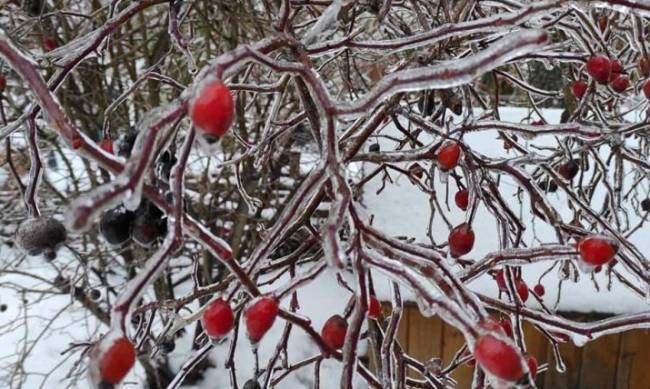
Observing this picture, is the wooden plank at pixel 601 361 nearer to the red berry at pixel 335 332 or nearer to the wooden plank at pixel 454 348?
the wooden plank at pixel 454 348

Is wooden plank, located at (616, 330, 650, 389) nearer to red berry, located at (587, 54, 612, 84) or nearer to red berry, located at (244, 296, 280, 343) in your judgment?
red berry, located at (587, 54, 612, 84)

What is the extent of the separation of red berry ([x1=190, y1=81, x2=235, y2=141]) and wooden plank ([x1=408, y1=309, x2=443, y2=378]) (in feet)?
6.79

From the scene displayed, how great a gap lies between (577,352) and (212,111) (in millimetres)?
2417

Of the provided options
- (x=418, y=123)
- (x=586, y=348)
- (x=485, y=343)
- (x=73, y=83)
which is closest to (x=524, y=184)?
(x=418, y=123)

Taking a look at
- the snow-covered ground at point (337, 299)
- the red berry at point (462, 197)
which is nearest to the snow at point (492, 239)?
the snow-covered ground at point (337, 299)

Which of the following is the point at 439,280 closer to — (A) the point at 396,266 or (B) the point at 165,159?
(A) the point at 396,266

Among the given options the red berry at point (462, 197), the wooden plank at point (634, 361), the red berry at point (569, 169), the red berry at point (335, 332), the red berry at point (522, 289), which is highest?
the red berry at point (569, 169)

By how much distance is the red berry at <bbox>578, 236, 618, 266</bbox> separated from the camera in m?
0.70

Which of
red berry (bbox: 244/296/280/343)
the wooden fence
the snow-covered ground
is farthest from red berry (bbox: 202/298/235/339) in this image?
the wooden fence

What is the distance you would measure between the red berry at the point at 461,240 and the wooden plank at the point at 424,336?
1465 mm

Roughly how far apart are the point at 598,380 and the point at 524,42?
2.37 metres

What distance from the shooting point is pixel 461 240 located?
0.96 m

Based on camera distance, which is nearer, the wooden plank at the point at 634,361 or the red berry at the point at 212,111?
the red berry at the point at 212,111

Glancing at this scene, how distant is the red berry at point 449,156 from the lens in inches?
34.0
